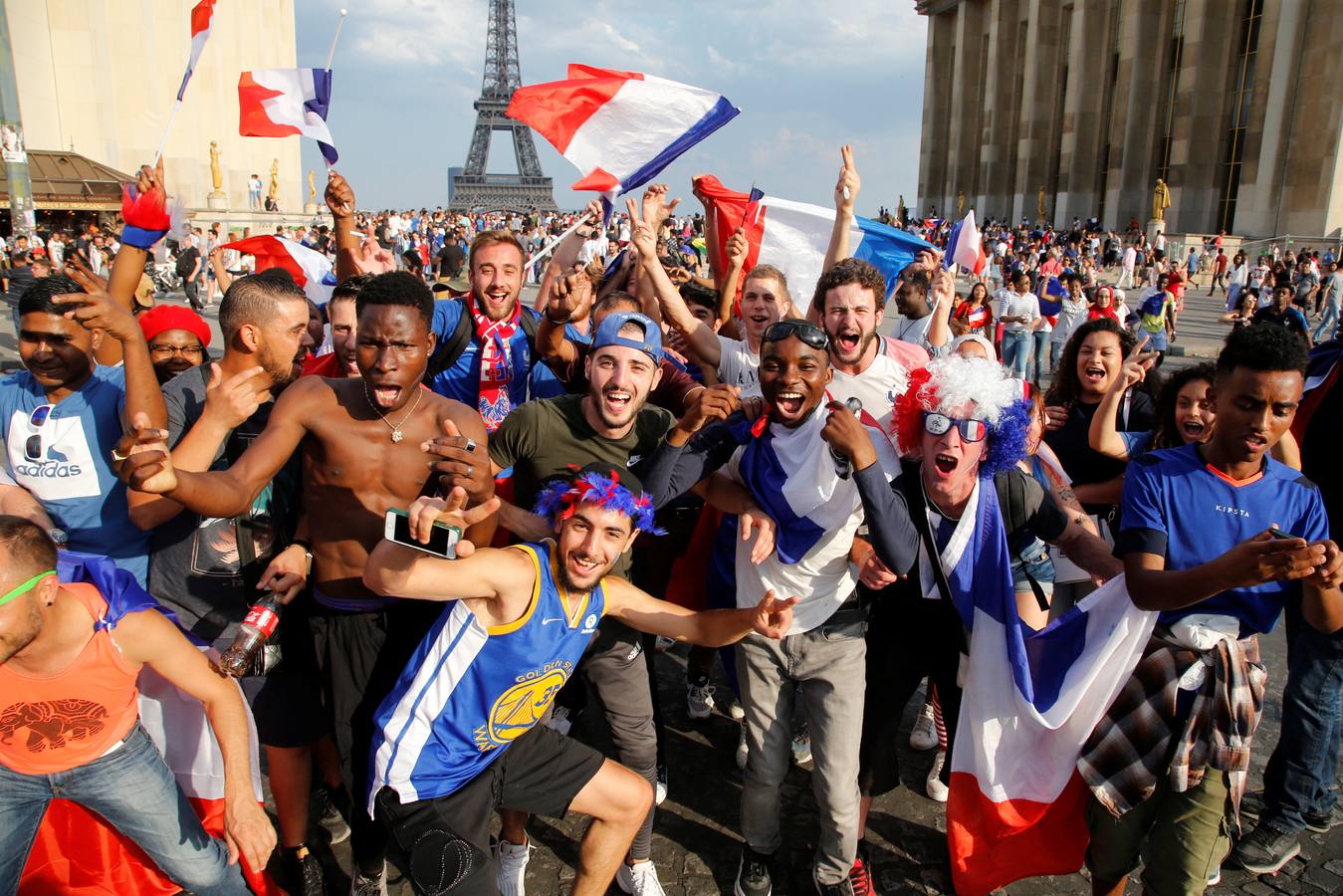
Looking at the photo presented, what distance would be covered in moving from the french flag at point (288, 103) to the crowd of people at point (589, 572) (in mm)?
2616

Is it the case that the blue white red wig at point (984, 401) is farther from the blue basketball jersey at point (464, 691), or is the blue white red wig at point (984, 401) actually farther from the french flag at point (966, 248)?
the french flag at point (966, 248)

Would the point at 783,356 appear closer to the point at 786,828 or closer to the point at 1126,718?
the point at 1126,718

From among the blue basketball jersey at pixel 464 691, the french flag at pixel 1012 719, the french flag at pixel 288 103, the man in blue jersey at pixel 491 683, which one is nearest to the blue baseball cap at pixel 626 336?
the man in blue jersey at pixel 491 683

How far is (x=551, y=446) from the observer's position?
347 centimetres

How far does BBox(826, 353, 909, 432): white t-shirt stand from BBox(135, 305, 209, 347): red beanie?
2895 millimetres

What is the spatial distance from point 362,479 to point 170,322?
1.71 metres

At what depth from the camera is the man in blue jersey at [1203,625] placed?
2768 millimetres

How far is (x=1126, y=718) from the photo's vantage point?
291 cm

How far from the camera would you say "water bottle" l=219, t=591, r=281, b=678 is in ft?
9.36

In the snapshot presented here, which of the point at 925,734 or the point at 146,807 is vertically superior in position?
the point at 146,807

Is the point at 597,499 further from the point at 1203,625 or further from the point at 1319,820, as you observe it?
the point at 1319,820

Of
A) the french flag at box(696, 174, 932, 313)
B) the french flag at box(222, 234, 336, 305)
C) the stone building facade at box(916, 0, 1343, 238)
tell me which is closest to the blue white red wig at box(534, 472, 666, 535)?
the french flag at box(696, 174, 932, 313)

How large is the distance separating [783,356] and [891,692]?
138 centimetres

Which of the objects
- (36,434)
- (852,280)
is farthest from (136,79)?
(852,280)
